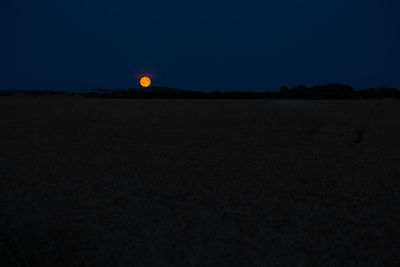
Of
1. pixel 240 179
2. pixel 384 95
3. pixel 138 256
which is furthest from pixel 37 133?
pixel 384 95

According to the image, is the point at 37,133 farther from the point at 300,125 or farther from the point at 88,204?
the point at 300,125

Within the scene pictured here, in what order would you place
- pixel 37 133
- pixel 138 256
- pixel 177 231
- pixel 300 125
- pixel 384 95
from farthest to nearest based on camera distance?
1. pixel 384 95
2. pixel 300 125
3. pixel 37 133
4. pixel 177 231
5. pixel 138 256

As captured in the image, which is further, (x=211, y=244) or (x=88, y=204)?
(x=88, y=204)

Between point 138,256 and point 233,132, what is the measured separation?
526 centimetres

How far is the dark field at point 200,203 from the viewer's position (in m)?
2.09

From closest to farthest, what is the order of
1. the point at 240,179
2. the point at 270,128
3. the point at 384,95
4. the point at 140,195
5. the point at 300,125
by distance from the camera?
the point at 140,195 < the point at 240,179 < the point at 270,128 < the point at 300,125 < the point at 384,95

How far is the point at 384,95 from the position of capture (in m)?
21.5

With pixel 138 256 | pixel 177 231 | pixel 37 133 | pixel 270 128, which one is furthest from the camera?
pixel 270 128

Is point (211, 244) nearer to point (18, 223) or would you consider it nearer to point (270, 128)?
point (18, 223)

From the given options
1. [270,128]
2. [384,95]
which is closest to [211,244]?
[270,128]

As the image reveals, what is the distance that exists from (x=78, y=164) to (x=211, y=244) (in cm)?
277

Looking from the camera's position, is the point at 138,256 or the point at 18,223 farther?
the point at 18,223

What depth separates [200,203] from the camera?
2.92 meters

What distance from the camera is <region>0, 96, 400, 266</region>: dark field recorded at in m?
2.09
